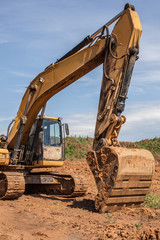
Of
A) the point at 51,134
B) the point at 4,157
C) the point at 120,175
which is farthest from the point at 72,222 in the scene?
the point at 51,134

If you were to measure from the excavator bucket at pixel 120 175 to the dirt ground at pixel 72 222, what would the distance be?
11.0 inches

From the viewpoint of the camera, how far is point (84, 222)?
6809 millimetres

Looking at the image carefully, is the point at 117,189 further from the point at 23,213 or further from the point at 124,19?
the point at 124,19

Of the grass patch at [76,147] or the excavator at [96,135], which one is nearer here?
the excavator at [96,135]

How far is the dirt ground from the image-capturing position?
5730 millimetres

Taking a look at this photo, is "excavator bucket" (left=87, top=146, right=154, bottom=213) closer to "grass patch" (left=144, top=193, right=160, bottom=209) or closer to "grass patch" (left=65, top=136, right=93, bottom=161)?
"grass patch" (left=144, top=193, right=160, bottom=209)

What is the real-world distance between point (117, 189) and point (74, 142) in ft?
60.4

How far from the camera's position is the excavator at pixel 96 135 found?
7469 mm

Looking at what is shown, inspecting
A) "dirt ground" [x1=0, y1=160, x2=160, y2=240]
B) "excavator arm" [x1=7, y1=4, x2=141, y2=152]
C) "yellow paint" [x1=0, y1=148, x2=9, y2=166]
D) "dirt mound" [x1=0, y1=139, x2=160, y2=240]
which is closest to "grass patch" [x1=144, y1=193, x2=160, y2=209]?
"dirt mound" [x1=0, y1=139, x2=160, y2=240]

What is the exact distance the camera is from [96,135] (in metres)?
8.24

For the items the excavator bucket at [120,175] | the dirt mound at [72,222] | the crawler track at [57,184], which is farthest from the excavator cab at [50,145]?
the excavator bucket at [120,175]

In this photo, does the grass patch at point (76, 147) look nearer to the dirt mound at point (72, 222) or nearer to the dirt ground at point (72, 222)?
the dirt mound at point (72, 222)

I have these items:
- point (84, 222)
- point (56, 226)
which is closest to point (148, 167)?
point (84, 222)

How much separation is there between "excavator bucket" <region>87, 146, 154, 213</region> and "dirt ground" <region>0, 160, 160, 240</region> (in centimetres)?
28
